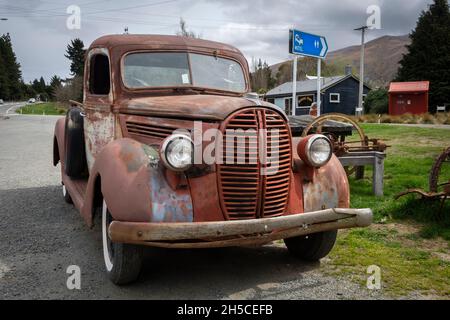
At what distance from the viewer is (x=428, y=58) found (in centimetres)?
3500

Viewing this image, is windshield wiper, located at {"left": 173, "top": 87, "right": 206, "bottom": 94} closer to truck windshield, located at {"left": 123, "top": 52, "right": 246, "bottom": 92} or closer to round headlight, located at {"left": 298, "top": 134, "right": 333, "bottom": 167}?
truck windshield, located at {"left": 123, "top": 52, "right": 246, "bottom": 92}

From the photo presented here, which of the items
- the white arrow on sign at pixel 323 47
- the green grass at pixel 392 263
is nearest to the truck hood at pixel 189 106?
the green grass at pixel 392 263

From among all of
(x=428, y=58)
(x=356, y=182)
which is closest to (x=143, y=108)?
(x=356, y=182)

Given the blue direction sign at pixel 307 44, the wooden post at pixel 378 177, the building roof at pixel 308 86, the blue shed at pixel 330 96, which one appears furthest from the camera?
the blue shed at pixel 330 96

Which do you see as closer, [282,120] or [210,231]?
[210,231]

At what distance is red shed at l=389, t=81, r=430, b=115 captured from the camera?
31.7m

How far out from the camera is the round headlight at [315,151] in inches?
144

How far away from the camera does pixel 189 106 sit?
3.46 meters

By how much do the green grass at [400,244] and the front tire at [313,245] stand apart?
0.15 m

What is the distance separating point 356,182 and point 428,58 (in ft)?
106

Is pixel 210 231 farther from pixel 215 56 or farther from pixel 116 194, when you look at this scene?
pixel 215 56

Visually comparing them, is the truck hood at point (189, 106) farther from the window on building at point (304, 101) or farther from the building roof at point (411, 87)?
the window on building at point (304, 101)

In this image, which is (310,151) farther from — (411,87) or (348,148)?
(411,87)
